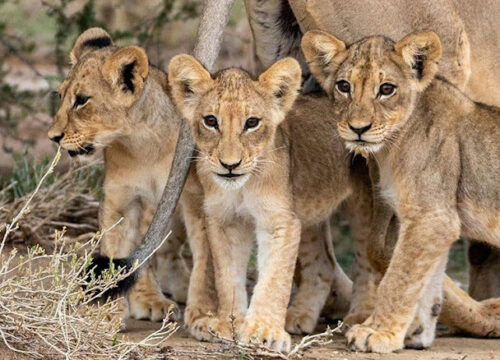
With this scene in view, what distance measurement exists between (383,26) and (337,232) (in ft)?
11.4

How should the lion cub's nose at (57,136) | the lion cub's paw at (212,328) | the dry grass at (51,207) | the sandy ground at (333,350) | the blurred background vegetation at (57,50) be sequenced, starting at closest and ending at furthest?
the sandy ground at (333,350) → the lion cub's paw at (212,328) → the lion cub's nose at (57,136) → the dry grass at (51,207) → the blurred background vegetation at (57,50)

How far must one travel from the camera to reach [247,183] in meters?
5.25

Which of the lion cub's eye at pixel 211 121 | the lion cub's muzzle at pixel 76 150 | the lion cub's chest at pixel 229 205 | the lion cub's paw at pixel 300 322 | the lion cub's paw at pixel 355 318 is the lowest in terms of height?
the lion cub's paw at pixel 300 322

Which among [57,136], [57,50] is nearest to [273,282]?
[57,136]

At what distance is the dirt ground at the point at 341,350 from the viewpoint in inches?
193

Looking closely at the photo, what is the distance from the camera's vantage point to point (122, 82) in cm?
559

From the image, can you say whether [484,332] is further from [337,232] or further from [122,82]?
[337,232]

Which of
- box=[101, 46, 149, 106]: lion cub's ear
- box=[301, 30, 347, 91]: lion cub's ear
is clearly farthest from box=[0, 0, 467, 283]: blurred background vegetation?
box=[301, 30, 347, 91]: lion cub's ear

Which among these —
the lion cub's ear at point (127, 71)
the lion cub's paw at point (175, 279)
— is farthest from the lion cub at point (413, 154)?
the lion cub's paw at point (175, 279)

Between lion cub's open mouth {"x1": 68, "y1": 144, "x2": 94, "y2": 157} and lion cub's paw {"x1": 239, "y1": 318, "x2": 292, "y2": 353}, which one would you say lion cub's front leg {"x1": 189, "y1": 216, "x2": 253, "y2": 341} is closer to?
lion cub's paw {"x1": 239, "y1": 318, "x2": 292, "y2": 353}

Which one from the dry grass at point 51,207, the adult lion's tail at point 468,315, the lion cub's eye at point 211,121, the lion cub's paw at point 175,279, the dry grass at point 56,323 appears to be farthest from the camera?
the dry grass at point 51,207

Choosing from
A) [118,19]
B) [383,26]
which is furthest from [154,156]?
[118,19]

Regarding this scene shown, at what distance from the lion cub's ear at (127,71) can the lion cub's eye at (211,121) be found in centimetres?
50

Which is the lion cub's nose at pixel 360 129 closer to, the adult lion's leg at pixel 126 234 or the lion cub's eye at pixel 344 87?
the lion cub's eye at pixel 344 87
